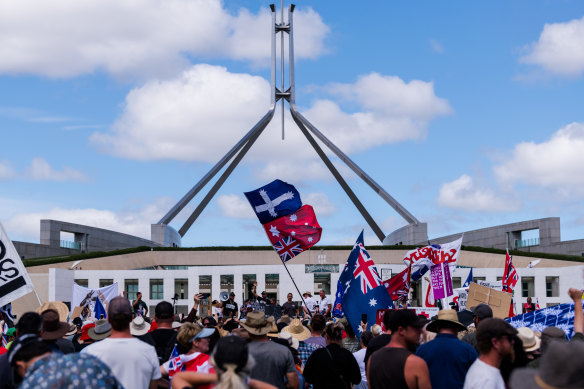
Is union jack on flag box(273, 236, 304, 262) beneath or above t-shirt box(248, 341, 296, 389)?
above

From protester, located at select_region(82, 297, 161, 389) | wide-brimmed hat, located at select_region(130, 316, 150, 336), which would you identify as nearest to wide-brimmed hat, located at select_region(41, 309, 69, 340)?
protester, located at select_region(82, 297, 161, 389)

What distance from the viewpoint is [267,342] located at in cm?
586

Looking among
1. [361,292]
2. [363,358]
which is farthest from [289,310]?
[363,358]

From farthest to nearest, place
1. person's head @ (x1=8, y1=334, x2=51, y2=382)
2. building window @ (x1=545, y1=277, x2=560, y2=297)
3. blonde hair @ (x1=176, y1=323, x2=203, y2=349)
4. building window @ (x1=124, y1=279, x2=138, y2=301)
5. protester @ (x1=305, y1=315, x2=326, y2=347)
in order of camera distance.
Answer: building window @ (x1=545, y1=277, x2=560, y2=297), building window @ (x1=124, y1=279, x2=138, y2=301), protester @ (x1=305, y1=315, x2=326, y2=347), blonde hair @ (x1=176, y1=323, x2=203, y2=349), person's head @ (x1=8, y1=334, x2=51, y2=382)

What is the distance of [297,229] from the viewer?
597 inches

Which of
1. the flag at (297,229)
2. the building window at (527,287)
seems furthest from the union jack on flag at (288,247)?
the building window at (527,287)

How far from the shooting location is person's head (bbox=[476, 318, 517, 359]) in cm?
490

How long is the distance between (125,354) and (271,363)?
112cm

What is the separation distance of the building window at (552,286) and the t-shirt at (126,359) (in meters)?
37.3

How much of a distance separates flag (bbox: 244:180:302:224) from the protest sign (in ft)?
24.5

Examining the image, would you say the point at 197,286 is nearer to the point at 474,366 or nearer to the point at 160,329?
the point at 160,329

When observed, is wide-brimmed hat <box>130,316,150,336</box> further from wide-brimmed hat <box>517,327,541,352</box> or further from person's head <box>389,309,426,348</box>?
wide-brimmed hat <box>517,327,541,352</box>

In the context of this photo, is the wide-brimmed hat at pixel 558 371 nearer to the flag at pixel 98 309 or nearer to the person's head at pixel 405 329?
the person's head at pixel 405 329

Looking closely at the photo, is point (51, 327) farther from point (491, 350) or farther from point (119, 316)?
point (491, 350)
